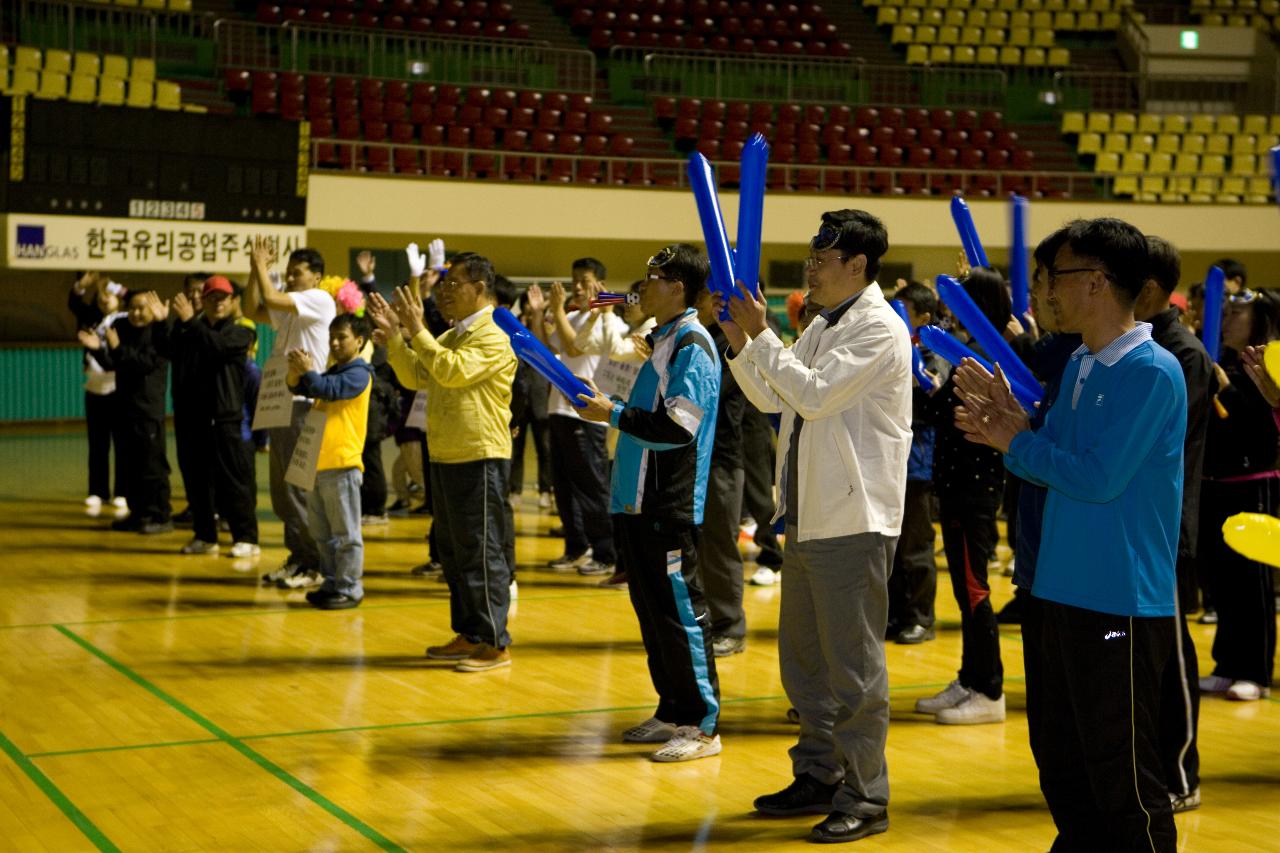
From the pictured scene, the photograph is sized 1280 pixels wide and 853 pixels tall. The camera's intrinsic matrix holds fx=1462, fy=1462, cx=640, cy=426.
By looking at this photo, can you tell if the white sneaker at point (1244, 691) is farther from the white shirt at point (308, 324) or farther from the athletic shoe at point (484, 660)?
the white shirt at point (308, 324)

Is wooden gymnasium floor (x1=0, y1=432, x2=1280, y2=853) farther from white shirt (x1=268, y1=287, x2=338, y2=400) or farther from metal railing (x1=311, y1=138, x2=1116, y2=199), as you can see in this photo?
metal railing (x1=311, y1=138, x2=1116, y2=199)

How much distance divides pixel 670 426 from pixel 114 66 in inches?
572

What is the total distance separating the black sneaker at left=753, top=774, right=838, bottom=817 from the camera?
4.22m

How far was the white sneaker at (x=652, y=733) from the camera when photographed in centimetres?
500

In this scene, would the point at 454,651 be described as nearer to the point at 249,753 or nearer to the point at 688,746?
the point at 249,753

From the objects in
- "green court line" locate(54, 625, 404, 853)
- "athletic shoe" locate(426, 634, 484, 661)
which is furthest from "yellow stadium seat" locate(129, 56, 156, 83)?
"athletic shoe" locate(426, 634, 484, 661)

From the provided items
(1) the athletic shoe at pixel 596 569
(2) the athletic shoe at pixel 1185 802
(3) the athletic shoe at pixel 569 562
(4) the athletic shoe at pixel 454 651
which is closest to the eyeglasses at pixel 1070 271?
(2) the athletic shoe at pixel 1185 802

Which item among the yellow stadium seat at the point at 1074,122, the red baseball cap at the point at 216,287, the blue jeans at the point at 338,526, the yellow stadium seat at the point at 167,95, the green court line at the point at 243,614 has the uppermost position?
the yellow stadium seat at the point at 1074,122

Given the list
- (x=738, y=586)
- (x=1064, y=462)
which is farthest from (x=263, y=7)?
(x=1064, y=462)

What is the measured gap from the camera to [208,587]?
25.7 ft

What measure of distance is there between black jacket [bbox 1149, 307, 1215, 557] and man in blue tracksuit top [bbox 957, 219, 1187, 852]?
3.71 feet

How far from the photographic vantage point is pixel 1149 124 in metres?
22.1

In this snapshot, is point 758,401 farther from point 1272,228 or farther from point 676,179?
point 1272,228

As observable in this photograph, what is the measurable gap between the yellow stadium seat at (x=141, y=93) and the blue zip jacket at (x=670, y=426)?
13.7m
